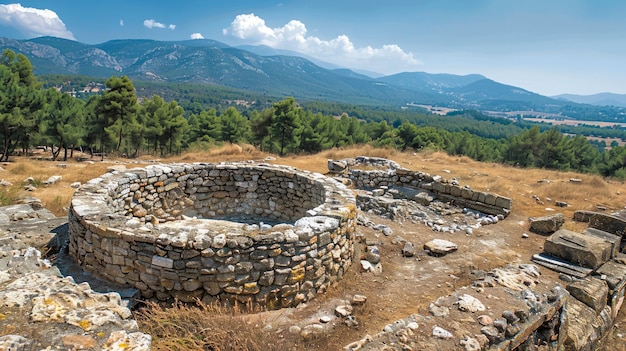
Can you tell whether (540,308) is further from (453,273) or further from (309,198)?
(309,198)

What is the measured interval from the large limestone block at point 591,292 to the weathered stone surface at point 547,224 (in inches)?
118

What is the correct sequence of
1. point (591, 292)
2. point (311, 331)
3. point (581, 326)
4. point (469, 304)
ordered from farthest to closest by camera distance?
point (591, 292)
point (581, 326)
point (469, 304)
point (311, 331)

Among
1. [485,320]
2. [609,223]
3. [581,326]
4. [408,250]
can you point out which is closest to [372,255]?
[408,250]

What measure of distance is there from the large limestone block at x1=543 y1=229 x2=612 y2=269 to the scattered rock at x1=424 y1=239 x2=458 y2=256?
2.24 m

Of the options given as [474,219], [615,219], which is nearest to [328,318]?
[474,219]

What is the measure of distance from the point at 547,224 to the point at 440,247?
412 cm

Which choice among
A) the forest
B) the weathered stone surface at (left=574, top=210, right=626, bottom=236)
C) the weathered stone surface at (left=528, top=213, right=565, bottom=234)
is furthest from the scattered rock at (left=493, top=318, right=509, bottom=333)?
the forest

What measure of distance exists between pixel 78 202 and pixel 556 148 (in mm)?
40280

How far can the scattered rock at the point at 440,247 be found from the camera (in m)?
8.14

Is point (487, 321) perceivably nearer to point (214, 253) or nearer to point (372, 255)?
point (372, 255)

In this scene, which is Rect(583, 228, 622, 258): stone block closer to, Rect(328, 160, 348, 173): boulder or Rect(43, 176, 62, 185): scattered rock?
Rect(328, 160, 348, 173): boulder

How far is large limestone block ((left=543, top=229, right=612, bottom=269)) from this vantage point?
764cm

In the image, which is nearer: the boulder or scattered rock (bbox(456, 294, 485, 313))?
scattered rock (bbox(456, 294, 485, 313))

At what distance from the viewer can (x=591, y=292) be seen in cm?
662
